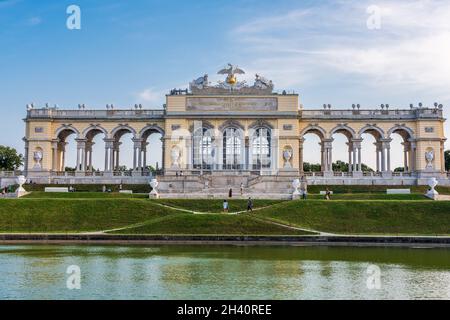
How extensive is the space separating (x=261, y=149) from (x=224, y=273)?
147 feet

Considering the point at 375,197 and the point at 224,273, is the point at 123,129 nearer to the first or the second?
the point at 375,197

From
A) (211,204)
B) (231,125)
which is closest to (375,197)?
(211,204)

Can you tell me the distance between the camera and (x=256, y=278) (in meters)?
19.9

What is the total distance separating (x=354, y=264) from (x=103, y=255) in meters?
11.7

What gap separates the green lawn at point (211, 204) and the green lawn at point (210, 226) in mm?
5879

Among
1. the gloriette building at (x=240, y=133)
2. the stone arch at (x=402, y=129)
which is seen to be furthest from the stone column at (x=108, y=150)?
the stone arch at (x=402, y=129)

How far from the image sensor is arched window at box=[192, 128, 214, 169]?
65062mm

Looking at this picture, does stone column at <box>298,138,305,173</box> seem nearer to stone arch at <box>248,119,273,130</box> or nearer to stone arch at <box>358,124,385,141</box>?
stone arch at <box>248,119,273,130</box>

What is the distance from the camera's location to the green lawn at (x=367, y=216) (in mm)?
36000

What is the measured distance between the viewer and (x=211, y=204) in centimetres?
4369

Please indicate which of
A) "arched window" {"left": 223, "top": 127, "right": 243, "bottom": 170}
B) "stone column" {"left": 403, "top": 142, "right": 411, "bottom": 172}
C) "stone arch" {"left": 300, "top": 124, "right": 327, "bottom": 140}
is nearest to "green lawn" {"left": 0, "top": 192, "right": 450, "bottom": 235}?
"arched window" {"left": 223, "top": 127, "right": 243, "bottom": 170}

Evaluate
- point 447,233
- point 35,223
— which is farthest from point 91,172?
point 447,233

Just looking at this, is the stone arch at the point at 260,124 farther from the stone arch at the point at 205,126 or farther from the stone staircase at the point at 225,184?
the stone staircase at the point at 225,184

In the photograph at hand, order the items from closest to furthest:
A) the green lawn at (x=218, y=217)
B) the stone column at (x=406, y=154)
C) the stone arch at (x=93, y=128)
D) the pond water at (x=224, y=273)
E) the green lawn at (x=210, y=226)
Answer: the pond water at (x=224, y=273)
the green lawn at (x=210, y=226)
the green lawn at (x=218, y=217)
the stone arch at (x=93, y=128)
the stone column at (x=406, y=154)
